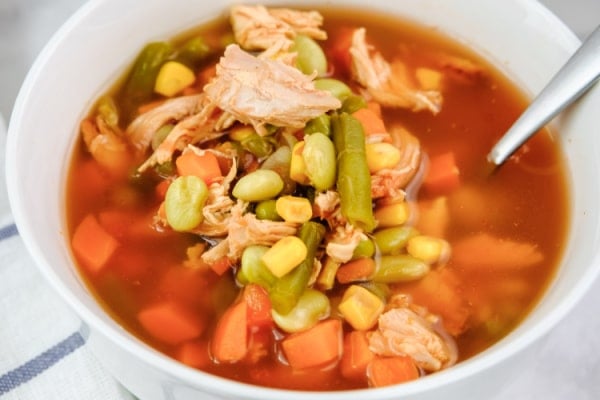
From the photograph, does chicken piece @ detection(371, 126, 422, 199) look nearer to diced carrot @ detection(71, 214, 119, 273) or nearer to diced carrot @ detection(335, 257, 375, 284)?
diced carrot @ detection(335, 257, 375, 284)

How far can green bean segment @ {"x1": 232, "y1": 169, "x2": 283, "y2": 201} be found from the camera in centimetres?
173

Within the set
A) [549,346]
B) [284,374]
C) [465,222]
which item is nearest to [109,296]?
[284,374]

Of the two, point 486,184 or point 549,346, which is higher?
point 486,184

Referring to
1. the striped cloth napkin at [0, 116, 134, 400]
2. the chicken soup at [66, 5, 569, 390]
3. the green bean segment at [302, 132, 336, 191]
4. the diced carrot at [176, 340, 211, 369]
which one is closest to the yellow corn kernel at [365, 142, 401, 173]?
the chicken soup at [66, 5, 569, 390]

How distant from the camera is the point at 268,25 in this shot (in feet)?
6.95

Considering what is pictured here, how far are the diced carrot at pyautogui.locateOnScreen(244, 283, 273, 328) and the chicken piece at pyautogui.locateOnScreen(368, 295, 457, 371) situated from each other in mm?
212

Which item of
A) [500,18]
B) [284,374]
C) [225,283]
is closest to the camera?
[284,374]

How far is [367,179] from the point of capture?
1.74 metres

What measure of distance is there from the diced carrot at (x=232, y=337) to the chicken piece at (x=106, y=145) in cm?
48

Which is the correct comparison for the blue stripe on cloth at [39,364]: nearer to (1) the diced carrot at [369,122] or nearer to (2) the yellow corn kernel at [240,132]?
(2) the yellow corn kernel at [240,132]

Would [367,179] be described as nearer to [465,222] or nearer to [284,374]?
[465,222]

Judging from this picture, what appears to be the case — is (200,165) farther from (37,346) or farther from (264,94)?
(37,346)

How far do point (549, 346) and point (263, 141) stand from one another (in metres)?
0.80

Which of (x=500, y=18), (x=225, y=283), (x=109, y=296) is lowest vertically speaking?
(x=109, y=296)
